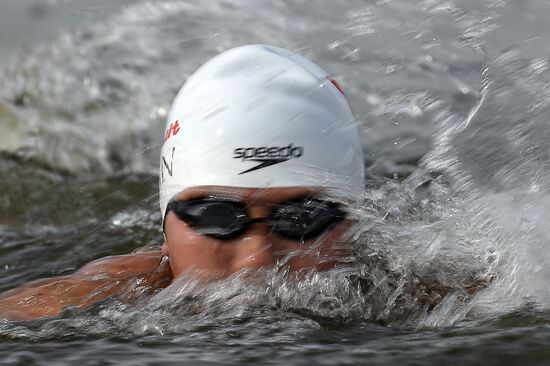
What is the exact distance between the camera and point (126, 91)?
287 inches

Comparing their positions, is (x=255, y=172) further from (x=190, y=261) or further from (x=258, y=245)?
(x=190, y=261)

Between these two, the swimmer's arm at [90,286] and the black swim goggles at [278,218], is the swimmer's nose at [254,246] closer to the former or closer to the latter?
the black swim goggles at [278,218]

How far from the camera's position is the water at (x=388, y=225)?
3.03 m

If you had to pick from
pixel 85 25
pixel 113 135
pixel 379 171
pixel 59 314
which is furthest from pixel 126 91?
pixel 59 314

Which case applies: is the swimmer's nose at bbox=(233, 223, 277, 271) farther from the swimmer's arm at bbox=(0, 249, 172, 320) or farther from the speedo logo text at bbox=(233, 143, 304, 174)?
the swimmer's arm at bbox=(0, 249, 172, 320)

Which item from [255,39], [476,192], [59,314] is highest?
[255,39]

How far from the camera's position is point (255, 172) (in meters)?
3.79

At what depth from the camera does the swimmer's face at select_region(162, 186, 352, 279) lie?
369 centimetres

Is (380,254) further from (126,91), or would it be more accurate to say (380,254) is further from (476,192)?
(126,91)

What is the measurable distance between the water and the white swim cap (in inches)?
11.1

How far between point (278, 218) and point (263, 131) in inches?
13.9

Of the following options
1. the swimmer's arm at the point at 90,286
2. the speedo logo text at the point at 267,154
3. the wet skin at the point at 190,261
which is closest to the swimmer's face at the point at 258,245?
the wet skin at the point at 190,261

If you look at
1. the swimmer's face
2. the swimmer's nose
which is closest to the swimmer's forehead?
the swimmer's face

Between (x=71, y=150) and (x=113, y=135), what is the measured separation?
314mm
